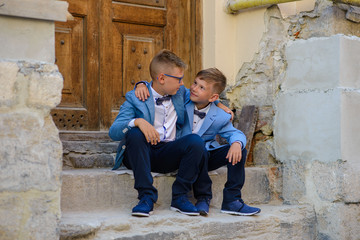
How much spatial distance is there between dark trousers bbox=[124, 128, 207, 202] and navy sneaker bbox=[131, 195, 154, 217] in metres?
0.03

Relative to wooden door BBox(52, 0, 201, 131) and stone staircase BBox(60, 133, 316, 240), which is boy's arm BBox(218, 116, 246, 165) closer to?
stone staircase BBox(60, 133, 316, 240)

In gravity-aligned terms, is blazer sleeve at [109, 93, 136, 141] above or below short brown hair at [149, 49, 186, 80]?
below

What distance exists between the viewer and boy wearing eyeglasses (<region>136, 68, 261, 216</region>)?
318 cm

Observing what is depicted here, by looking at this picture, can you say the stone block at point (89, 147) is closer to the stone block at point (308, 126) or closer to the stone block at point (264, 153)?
the stone block at point (264, 153)

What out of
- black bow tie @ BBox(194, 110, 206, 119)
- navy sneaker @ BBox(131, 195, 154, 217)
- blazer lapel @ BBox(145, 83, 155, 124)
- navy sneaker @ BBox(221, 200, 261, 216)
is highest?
blazer lapel @ BBox(145, 83, 155, 124)

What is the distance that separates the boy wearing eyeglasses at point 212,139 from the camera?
10.4 ft

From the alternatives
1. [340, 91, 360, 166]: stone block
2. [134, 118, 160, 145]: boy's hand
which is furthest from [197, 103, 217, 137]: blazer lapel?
[340, 91, 360, 166]: stone block

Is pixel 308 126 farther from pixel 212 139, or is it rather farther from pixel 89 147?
pixel 89 147

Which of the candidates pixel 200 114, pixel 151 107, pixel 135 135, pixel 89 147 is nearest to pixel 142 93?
pixel 151 107

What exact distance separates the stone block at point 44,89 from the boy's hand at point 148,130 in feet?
2.18

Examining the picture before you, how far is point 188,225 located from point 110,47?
1.54 metres

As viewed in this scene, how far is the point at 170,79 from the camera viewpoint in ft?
10.6

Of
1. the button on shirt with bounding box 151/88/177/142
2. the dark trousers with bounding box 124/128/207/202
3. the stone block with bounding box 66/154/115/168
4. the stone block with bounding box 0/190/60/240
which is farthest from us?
the stone block with bounding box 66/154/115/168

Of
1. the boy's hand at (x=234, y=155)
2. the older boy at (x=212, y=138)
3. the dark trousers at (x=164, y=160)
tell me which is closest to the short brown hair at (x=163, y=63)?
the older boy at (x=212, y=138)
